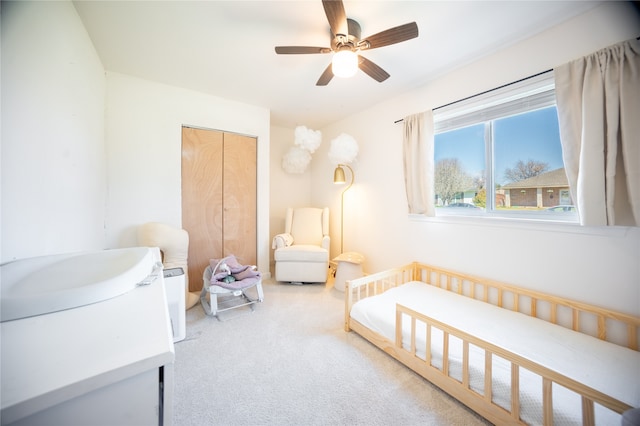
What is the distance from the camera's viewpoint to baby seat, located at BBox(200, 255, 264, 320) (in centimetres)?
211

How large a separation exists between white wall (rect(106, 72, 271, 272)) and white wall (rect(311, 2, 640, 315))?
6.76ft

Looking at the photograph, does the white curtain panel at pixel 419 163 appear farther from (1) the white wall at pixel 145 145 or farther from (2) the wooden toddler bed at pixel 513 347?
(1) the white wall at pixel 145 145

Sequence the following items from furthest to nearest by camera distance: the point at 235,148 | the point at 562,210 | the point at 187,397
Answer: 1. the point at 235,148
2. the point at 562,210
3. the point at 187,397

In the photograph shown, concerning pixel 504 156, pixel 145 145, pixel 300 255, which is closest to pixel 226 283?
pixel 300 255

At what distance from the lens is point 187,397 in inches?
51.0

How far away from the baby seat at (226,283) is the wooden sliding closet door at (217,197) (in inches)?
21.5

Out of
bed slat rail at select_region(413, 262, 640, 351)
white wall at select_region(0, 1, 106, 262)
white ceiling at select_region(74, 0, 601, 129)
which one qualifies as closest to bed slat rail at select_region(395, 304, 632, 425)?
bed slat rail at select_region(413, 262, 640, 351)

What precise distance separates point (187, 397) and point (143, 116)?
8.63 ft

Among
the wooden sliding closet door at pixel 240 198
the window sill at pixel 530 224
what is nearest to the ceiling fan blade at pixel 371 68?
the window sill at pixel 530 224

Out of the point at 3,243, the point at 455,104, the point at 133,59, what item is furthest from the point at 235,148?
the point at 455,104

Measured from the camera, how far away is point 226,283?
7.00ft

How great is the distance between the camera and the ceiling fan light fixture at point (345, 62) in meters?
1.54

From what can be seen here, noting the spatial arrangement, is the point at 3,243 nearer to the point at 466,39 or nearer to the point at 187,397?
the point at 187,397

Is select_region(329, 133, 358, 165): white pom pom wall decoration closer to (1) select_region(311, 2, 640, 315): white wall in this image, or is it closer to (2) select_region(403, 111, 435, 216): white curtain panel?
(1) select_region(311, 2, 640, 315): white wall
